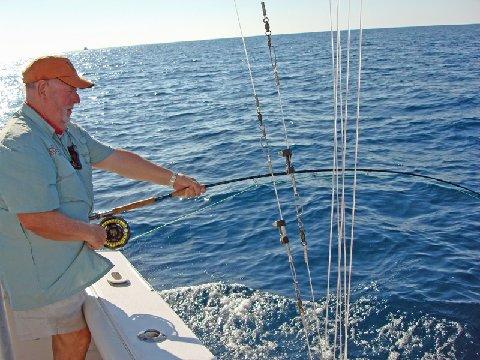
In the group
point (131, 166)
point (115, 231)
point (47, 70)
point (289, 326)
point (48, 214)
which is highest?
point (47, 70)

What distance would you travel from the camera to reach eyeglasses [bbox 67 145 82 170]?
2.69 m

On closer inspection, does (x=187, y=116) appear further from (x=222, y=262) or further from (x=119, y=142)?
(x=222, y=262)

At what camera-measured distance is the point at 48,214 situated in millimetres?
2273

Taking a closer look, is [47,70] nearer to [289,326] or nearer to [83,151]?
[83,151]

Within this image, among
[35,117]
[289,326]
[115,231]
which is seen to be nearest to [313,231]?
[289,326]

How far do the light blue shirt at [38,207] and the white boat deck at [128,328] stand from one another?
28 centimetres

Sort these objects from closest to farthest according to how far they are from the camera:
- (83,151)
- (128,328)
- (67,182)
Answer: (67,182) → (128,328) → (83,151)

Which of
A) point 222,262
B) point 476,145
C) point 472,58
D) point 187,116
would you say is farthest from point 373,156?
point 472,58

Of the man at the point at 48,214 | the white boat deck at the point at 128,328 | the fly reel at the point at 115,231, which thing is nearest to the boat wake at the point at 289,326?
the white boat deck at the point at 128,328

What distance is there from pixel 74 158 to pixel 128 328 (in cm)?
95

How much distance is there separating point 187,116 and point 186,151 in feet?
21.2

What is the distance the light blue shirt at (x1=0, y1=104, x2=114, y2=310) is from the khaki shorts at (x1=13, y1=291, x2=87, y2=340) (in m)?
0.12

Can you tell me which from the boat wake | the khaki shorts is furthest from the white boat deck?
the boat wake

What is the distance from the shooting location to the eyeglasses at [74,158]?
8.81ft
